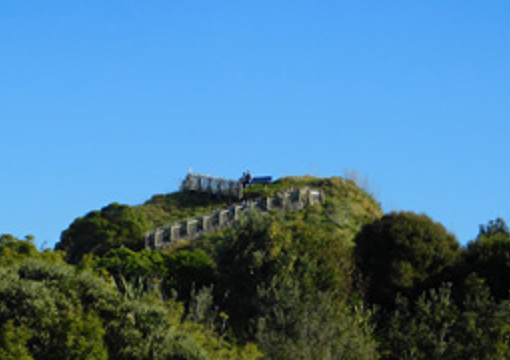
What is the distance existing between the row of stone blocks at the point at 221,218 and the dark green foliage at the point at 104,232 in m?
1.71

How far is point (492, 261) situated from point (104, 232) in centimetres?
3083

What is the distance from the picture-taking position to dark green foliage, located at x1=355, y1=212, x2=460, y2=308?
203ft

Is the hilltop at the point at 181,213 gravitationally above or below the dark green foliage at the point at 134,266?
above

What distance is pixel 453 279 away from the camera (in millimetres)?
62156

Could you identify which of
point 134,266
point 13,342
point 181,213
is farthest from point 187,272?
point 13,342

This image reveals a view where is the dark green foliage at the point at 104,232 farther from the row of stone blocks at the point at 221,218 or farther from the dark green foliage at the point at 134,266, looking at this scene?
the dark green foliage at the point at 134,266

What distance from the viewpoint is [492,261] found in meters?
60.8

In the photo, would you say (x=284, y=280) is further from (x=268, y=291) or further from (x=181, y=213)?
(x=181, y=213)

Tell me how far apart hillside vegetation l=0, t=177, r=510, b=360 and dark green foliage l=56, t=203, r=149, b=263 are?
0.14 metres

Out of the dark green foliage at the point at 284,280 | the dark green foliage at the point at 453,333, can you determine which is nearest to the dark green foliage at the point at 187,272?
the dark green foliage at the point at 284,280

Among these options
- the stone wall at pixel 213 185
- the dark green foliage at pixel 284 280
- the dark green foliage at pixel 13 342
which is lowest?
the dark green foliage at pixel 13 342

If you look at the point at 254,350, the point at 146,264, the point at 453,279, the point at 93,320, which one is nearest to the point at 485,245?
the point at 453,279

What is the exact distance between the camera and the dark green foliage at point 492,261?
5938cm

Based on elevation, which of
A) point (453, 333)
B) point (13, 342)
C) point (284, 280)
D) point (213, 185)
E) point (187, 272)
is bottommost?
point (13, 342)
